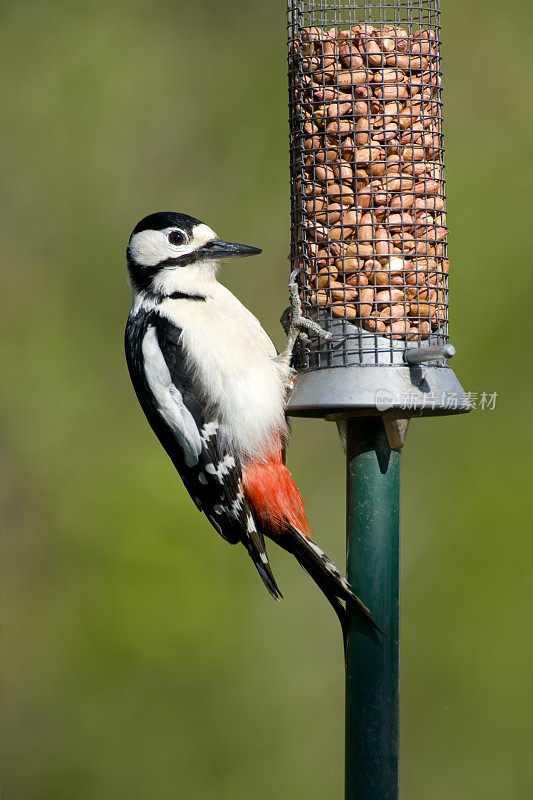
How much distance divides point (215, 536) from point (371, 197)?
2.16 meters

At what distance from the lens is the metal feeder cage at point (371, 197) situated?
282cm

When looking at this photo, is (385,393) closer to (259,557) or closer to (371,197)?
(371,197)

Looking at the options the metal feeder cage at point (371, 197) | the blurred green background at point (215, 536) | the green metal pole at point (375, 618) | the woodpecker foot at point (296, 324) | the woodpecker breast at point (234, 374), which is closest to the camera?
the green metal pole at point (375, 618)

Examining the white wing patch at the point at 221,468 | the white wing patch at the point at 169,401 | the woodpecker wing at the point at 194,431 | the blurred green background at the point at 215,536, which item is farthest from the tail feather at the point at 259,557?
the blurred green background at the point at 215,536

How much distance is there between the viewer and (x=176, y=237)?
3.22m

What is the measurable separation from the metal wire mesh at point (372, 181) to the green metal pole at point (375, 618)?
1.00ft

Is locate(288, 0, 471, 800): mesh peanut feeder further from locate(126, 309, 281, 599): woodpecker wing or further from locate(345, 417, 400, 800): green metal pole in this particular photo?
locate(126, 309, 281, 599): woodpecker wing

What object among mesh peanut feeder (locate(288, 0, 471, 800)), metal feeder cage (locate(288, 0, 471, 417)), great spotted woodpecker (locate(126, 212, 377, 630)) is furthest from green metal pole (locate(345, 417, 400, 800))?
great spotted woodpecker (locate(126, 212, 377, 630))

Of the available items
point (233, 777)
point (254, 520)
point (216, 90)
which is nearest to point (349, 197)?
point (254, 520)

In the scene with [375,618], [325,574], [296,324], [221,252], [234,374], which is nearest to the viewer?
[375,618]

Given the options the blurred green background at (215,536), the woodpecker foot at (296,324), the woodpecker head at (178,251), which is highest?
the woodpecker head at (178,251)

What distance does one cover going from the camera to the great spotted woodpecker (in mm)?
3062

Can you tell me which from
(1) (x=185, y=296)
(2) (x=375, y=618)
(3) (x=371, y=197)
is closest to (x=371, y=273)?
(3) (x=371, y=197)

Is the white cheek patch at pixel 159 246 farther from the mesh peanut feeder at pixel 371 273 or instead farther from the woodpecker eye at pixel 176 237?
the mesh peanut feeder at pixel 371 273
